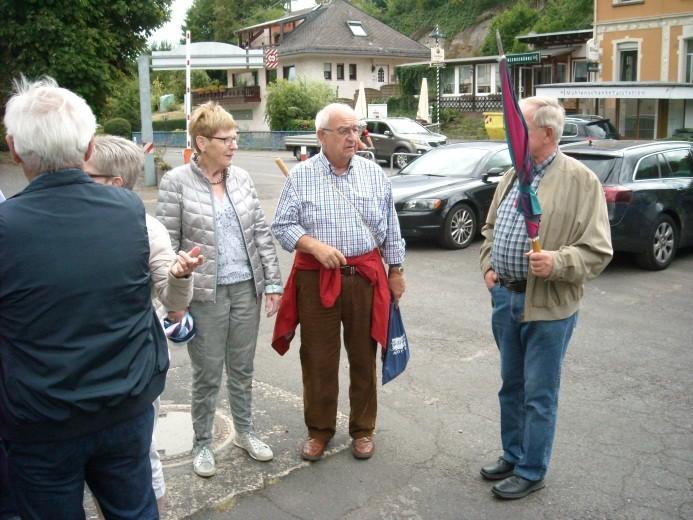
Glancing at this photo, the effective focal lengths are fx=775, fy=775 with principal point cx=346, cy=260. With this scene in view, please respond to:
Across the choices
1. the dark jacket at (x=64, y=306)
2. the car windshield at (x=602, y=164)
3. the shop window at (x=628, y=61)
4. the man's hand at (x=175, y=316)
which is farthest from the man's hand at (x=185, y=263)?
the shop window at (x=628, y=61)

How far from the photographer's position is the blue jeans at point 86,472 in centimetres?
240

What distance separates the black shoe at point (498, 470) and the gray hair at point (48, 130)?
9.10 feet

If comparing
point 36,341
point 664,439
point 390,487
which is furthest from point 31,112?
point 664,439

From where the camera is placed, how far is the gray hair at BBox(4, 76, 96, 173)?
2346 millimetres

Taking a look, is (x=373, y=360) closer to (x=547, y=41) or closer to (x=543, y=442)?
(x=543, y=442)

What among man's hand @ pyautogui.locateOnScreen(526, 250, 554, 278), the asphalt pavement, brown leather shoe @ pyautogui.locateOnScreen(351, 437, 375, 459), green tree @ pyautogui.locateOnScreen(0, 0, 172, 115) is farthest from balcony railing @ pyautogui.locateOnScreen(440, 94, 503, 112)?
man's hand @ pyautogui.locateOnScreen(526, 250, 554, 278)

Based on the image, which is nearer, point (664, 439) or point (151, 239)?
point (151, 239)

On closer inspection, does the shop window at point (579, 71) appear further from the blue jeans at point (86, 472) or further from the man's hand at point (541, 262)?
the blue jeans at point (86, 472)

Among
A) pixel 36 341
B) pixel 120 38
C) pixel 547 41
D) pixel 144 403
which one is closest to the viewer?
pixel 36 341

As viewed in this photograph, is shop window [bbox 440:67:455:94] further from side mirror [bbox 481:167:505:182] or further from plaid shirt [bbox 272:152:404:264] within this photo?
plaid shirt [bbox 272:152:404:264]

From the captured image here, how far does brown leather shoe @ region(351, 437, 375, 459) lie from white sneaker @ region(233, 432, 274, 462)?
18.9 inches

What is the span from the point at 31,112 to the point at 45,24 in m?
19.6

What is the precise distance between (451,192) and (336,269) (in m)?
7.33

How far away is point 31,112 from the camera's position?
7.73 ft
